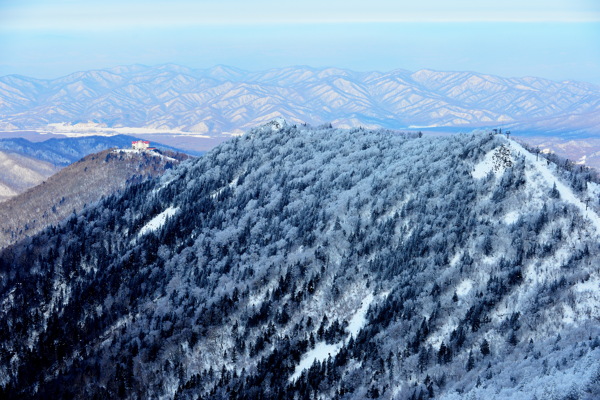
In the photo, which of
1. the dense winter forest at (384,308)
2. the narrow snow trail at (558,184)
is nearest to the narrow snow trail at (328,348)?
the dense winter forest at (384,308)

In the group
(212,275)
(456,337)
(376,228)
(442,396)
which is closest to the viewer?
(442,396)

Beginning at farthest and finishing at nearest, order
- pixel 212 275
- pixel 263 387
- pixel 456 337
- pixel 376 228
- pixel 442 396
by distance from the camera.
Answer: pixel 212 275, pixel 376 228, pixel 263 387, pixel 456 337, pixel 442 396

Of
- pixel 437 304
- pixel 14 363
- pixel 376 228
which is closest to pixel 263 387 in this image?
pixel 437 304

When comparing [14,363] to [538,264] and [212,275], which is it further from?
[538,264]

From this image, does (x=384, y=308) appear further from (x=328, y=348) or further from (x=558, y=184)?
(x=558, y=184)

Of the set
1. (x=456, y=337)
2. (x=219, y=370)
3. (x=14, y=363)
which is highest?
(x=456, y=337)

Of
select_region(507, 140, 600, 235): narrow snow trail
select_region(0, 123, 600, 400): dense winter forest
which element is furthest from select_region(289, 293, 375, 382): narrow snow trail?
select_region(507, 140, 600, 235): narrow snow trail

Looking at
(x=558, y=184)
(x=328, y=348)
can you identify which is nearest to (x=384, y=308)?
(x=328, y=348)

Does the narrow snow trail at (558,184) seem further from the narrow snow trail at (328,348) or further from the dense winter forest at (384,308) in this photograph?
the narrow snow trail at (328,348)
